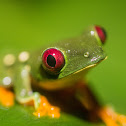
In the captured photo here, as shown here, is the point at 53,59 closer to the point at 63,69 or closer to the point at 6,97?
the point at 63,69

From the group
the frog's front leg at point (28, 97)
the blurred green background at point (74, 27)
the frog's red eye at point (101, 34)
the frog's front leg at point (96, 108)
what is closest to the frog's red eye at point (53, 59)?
the frog's front leg at point (28, 97)

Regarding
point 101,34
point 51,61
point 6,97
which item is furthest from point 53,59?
point 6,97

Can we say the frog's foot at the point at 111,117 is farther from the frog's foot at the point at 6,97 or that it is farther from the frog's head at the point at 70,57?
the frog's foot at the point at 6,97

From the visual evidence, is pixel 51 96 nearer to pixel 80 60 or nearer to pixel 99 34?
pixel 80 60

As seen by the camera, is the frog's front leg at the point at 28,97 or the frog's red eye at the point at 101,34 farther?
the frog's red eye at the point at 101,34

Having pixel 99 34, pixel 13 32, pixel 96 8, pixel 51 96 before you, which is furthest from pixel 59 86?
pixel 96 8

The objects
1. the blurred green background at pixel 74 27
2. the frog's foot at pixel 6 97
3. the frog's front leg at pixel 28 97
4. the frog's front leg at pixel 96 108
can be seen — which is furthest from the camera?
the blurred green background at pixel 74 27

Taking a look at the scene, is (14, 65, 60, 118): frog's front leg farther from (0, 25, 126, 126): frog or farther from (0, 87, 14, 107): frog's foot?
(0, 87, 14, 107): frog's foot
